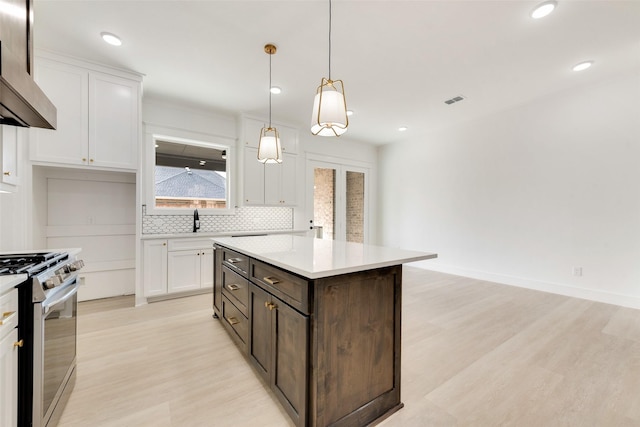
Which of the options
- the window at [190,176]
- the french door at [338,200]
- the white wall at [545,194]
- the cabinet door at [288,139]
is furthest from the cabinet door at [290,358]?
the white wall at [545,194]

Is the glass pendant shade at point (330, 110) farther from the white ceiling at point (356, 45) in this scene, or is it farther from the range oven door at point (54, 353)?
the range oven door at point (54, 353)

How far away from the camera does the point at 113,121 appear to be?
307cm

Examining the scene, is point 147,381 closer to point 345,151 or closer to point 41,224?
point 41,224

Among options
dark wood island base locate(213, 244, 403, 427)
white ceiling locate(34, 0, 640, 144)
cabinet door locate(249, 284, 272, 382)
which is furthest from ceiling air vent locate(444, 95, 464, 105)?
cabinet door locate(249, 284, 272, 382)

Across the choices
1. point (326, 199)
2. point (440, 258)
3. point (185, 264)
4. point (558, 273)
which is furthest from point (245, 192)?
point (558, 273)

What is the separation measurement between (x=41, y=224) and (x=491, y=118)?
262 inches

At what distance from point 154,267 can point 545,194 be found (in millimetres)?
5738

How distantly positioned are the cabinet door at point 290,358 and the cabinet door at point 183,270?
8.65ft

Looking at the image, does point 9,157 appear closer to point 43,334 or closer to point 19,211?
point 19,211

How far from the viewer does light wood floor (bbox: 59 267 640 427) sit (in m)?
1.59

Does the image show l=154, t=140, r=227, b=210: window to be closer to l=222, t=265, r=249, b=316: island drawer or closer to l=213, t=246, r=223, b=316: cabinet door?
l=213, t=246, r=223, b=316: cabinet door

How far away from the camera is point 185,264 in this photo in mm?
3742

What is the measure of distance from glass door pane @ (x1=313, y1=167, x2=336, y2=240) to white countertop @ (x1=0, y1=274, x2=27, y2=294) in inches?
179

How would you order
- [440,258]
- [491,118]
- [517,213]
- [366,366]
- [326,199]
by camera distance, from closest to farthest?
1. [366,366]
2. [517,213]
3. [491,118]
4. [440,258]
5. [326,199]
